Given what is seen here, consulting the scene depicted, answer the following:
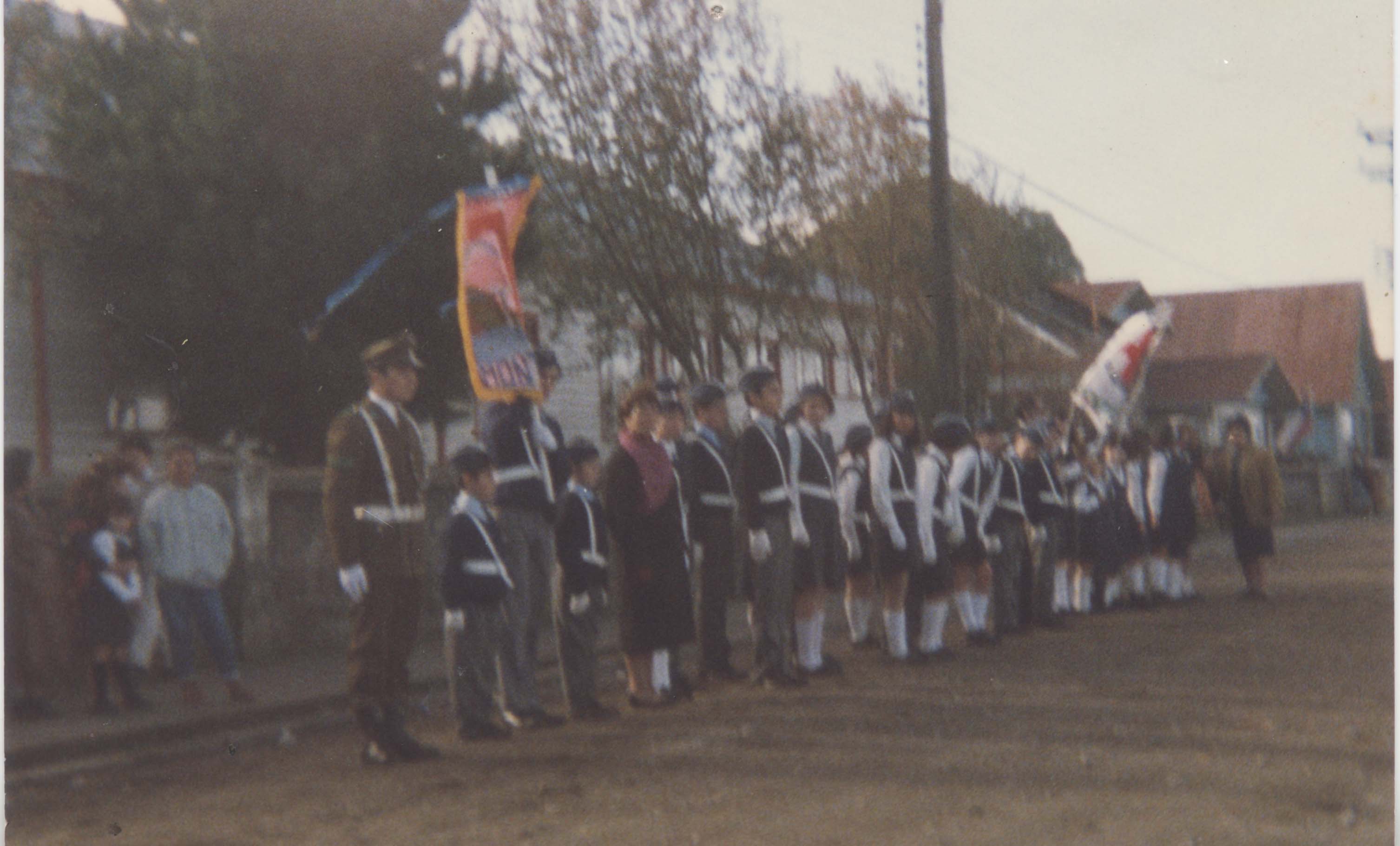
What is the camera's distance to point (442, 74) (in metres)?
15.3

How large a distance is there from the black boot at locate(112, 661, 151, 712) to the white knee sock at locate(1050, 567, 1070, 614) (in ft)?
25.3

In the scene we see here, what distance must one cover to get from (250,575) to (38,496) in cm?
223

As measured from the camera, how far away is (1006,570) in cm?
1275

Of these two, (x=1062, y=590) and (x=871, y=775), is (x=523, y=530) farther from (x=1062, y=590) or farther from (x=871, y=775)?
→ (x=1062, y=590)

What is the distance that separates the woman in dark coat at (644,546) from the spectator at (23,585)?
322 centimetres

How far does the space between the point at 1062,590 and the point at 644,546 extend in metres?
6.31

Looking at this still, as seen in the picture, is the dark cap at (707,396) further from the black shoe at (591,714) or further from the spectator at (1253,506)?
the spectator at (1253,506)

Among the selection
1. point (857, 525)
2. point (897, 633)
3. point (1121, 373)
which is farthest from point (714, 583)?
point (1121, 373)

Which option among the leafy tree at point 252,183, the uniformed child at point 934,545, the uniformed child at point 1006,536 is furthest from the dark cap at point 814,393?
the leafy tree at point 252,183

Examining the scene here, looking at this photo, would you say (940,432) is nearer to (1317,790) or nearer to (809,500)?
(809,500)

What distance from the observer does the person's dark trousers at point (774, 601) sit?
9.77m

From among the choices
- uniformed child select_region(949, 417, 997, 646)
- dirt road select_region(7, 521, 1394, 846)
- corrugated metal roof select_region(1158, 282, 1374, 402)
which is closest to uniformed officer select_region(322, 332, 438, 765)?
dirt road select_region(7, 521, 1394, 846)

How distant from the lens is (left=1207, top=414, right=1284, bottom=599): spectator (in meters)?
15.7

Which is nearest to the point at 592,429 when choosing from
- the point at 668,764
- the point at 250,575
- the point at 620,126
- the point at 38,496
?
the point at 620,126
